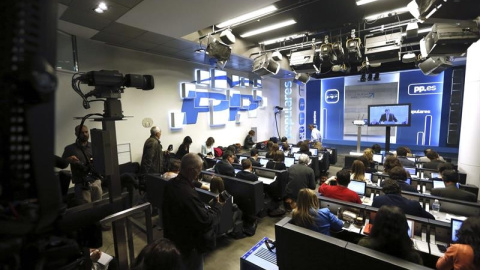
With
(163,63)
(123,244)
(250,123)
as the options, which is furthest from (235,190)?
(250,123)

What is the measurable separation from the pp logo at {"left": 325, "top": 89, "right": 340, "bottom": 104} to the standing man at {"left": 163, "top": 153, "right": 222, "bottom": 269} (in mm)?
10116

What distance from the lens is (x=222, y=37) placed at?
4.09 m

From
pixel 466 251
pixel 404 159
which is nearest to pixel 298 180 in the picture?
pixel 466 251

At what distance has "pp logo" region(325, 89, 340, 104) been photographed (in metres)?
10.4

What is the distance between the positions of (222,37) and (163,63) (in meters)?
2.54

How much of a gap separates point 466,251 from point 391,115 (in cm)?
654

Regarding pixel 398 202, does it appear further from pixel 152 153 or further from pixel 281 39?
pixel 281 39

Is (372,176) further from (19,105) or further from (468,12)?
(19,105)

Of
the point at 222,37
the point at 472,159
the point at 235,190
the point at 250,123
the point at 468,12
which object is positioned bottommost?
the point at 235,190

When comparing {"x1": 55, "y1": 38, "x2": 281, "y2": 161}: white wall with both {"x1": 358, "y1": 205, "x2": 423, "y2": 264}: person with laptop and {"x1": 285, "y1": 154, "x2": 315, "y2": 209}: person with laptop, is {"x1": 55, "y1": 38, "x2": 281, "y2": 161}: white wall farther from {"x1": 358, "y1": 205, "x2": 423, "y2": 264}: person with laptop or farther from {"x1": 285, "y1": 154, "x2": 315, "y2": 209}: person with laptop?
{"x1": 358, "y1": 205, "x2": 423, "y2": 264}: person with laptop

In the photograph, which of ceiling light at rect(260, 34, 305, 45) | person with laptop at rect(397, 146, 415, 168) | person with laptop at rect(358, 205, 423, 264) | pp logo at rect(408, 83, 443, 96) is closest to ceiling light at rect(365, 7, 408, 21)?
ceiling light at rect(260, 34, 305, 45)

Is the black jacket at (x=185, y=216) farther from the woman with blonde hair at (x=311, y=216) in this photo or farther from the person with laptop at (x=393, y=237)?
the person with laptop at (x=393, y=237)

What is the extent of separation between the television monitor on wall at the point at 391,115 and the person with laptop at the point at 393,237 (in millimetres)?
6447

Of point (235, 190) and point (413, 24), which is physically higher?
point (413, 24)
